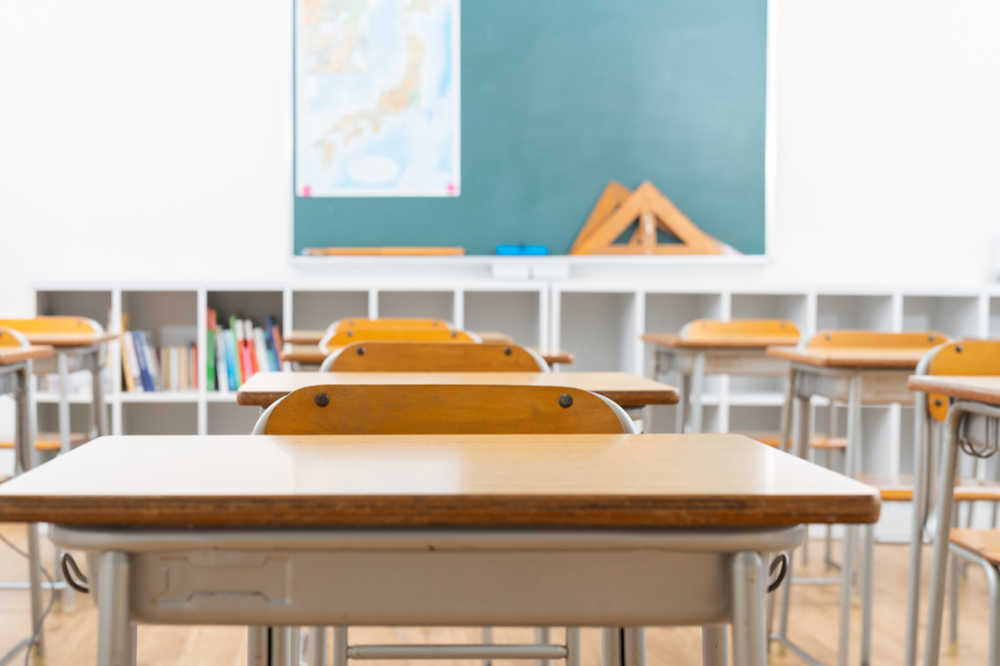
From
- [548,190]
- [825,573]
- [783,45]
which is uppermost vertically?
[783,45]

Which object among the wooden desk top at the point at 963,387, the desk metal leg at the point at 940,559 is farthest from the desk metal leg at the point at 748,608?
the desk metal leg at the point at 940,559

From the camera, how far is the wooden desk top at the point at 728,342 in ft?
10.4

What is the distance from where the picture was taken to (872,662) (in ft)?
8.04

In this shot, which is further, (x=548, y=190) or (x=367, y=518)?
(x=548, y=190)

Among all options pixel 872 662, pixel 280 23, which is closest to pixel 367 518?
pixel 872 662

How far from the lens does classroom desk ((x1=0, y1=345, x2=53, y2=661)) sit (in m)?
2.30

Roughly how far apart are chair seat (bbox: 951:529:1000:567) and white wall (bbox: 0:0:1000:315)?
8.72ft

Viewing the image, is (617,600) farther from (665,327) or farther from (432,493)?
(665,327)

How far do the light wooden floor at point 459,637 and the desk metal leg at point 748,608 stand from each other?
71.0 inches

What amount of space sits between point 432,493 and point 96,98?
173 inches

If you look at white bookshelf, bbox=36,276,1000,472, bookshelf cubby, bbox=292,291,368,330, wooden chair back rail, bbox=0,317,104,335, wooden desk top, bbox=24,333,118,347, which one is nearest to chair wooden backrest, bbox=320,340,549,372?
wooden desk top, bbox=24,333,118,347

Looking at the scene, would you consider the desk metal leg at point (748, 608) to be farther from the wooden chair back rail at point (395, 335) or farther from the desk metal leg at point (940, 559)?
the wooden chair back rail at point (395, 335)

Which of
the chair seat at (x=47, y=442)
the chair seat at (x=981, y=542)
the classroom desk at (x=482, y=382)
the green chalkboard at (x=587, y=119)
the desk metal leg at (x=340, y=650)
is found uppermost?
the green chalkboard at (x=587, y=119)

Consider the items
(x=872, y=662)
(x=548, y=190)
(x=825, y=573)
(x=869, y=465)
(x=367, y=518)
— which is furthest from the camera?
(x=548, y=190)
